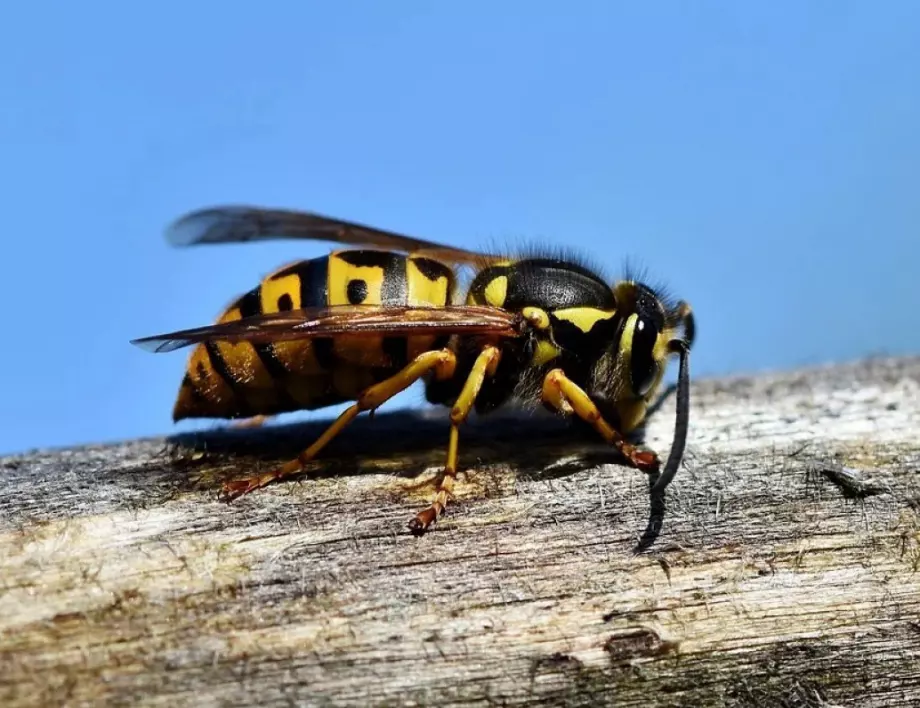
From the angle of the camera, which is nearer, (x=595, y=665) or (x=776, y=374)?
(x=595, y=665)

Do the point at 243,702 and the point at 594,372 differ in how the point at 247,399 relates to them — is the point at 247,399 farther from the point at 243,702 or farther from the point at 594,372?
the point at 243,702

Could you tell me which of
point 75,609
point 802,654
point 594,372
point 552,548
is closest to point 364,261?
point 594,372

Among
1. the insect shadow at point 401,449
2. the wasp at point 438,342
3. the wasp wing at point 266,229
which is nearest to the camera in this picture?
the insect shadow at point 401,449

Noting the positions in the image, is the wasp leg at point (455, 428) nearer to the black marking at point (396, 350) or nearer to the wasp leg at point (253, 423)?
Answer: the black marking at point (396, 350)

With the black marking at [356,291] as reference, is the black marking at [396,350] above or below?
below

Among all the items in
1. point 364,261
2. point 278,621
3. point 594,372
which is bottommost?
point 278,621

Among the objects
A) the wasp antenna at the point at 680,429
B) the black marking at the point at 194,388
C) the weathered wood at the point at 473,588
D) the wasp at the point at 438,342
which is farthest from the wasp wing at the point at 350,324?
the wasp antenna at the point at 680,429

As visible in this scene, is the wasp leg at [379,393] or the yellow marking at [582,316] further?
the yellow marking at [582,316]
